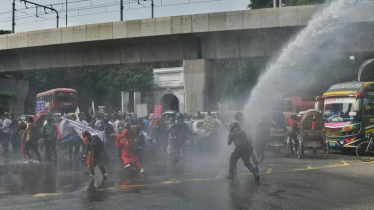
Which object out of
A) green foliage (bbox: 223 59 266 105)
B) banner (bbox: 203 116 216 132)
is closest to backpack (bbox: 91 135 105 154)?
banner (bbox: 203 116 216 132)

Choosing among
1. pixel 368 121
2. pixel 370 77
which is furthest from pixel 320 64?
pixel 368 121

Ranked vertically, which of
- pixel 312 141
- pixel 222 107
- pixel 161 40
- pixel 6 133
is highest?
pixel 161 40

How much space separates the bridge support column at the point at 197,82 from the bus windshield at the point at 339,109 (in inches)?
331

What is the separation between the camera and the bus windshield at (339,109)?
19.0 meters

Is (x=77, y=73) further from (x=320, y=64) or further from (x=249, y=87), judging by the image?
(x=320, y=64)

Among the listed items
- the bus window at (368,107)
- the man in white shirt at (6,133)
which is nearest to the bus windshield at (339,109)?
the bus window at (368,107)

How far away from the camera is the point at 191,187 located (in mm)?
10430

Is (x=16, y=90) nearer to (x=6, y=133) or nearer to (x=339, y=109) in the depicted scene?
(x=6, y=133)

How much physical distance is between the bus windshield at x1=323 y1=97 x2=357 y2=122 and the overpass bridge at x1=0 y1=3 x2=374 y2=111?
4.78 meters

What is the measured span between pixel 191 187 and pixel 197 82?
16970 mm

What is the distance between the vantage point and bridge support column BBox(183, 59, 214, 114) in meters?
27.0

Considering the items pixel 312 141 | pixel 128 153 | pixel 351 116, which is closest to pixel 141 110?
pixel 312 141

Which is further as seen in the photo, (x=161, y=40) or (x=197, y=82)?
(x=161, y=40)

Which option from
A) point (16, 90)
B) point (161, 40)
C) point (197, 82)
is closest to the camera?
point (197, 82)
